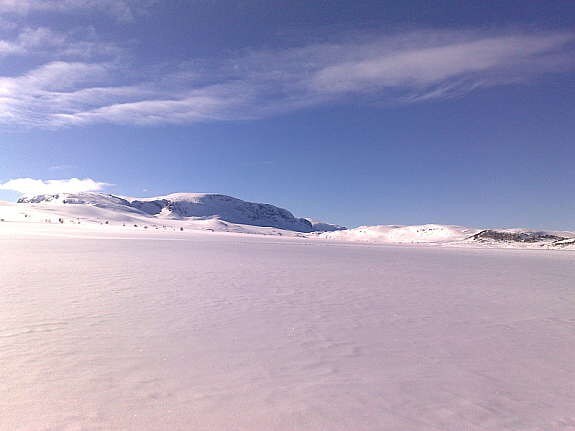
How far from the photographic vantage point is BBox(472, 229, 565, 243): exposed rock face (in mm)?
41156

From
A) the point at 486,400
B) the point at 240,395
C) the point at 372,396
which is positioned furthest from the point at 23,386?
the point at 486,400

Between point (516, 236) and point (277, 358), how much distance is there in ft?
146

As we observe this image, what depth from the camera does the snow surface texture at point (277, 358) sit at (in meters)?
3.66

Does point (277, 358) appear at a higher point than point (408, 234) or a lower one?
lower

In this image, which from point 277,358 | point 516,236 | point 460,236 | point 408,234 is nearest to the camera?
point 277,358

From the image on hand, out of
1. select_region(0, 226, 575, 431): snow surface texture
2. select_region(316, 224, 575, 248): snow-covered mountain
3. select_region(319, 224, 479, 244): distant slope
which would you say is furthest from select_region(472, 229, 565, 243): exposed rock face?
select_region(0, 226, 575, 431): snow surface texture

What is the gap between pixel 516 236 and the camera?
42844 millimetres

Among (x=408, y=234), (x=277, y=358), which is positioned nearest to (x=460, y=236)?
(x=408, y=234)

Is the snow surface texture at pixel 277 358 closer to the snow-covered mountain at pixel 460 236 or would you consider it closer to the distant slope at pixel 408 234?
the snow-covered mountain at pixel 460 236

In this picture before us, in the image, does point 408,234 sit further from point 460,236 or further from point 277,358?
point 277,358

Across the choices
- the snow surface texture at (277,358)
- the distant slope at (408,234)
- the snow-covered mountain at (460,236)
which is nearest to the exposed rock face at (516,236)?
the snow-covered mountain at (460,236)

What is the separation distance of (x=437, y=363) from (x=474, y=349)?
0.95 metres

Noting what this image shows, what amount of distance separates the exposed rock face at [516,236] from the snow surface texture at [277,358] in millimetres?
35882

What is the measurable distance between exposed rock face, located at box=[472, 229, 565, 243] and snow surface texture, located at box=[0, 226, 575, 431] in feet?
118
